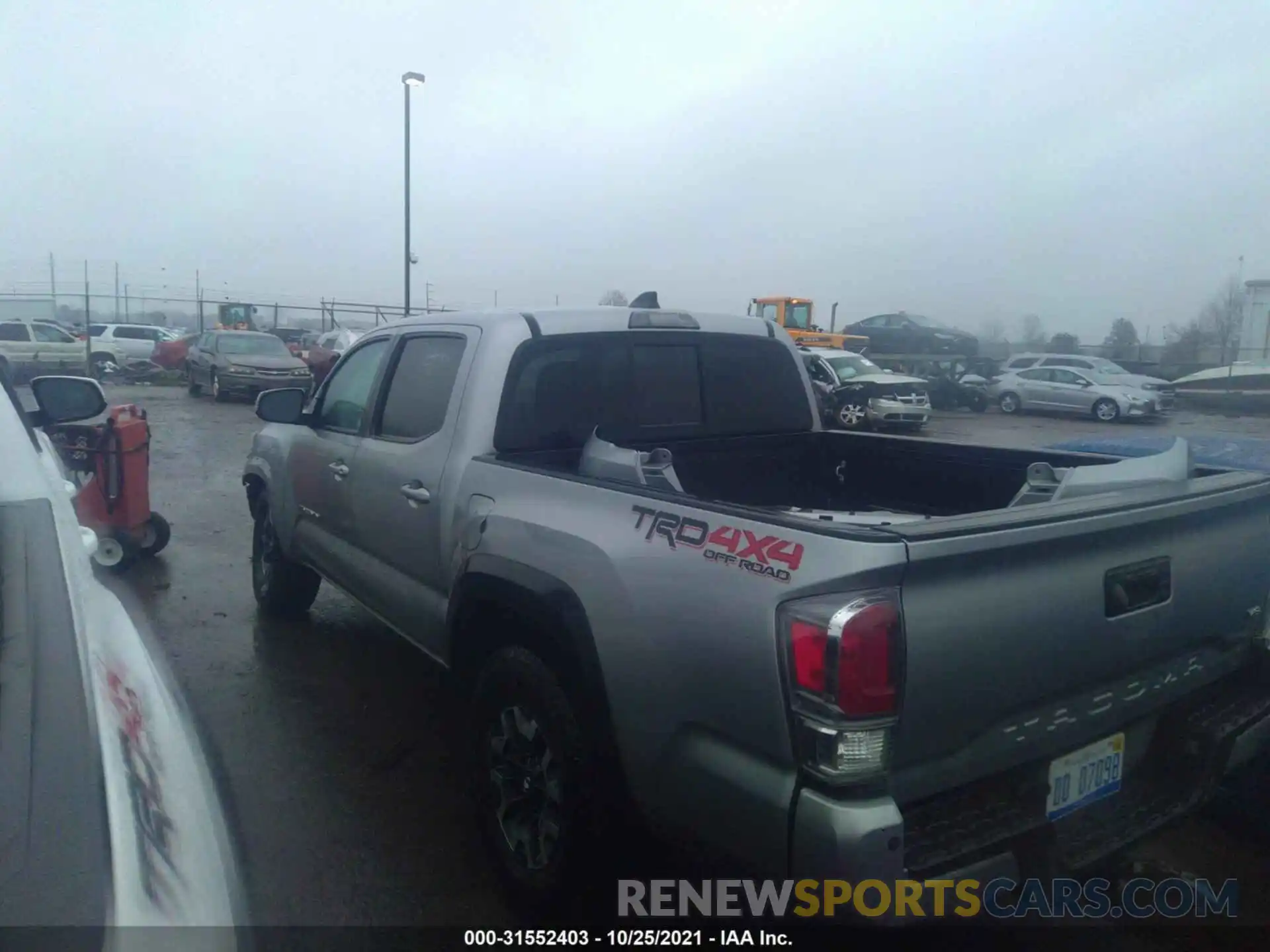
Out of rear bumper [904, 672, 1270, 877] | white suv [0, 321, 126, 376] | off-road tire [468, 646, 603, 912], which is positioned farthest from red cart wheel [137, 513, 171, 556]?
white suv [0, 321, 126, 376]

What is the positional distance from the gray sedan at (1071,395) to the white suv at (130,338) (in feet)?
84.1

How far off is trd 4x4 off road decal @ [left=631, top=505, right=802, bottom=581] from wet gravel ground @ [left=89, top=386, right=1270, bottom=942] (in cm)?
95

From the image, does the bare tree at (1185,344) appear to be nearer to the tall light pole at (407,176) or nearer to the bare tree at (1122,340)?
the bare tree at (1122,340)

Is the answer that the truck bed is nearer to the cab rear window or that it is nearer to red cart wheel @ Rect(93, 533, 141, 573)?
the cab rear window

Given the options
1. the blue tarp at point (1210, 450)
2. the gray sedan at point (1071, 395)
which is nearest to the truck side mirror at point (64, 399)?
the blue tarp at point (1210, 450)

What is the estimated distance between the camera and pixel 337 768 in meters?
4.16

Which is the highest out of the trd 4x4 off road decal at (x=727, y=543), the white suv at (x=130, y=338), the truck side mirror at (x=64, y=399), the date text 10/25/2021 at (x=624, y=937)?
the truck side mirror at (x=64, y=399)

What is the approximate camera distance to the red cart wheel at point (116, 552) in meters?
6.98

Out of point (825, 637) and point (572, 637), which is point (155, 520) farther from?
point (825, 637)

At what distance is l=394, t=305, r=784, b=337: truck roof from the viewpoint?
3.92m

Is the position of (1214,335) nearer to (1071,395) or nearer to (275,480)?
(1071,395)

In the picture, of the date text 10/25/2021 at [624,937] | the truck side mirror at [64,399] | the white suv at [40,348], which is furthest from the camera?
the white suv at [40,348]

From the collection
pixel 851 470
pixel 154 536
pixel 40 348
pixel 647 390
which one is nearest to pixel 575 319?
pixel 647 390

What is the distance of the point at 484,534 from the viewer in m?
3.38
